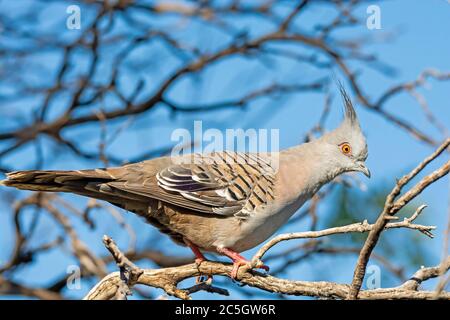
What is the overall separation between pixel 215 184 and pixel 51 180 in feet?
2.89

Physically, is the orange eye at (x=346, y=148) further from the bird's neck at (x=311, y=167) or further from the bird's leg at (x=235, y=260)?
the bird's leg at (x=235, y=260)

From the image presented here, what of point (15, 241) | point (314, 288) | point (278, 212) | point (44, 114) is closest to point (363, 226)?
point (314, 288)

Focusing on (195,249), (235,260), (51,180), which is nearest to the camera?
(51,180)

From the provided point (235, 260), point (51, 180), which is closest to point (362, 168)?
point (235, 260)

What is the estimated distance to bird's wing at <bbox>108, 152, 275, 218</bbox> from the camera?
3531 mm

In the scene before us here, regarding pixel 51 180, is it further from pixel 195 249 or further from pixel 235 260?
pixel 235 260

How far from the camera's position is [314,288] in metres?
2.95

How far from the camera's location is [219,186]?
12.3 ft

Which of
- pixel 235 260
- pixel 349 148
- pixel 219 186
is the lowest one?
pixel 235 260

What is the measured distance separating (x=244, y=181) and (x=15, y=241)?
178cm

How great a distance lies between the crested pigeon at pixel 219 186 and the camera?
3404 millimetres

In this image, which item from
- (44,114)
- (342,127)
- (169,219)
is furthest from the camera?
(44,114)
